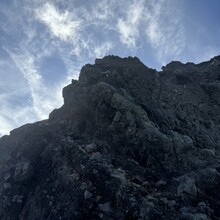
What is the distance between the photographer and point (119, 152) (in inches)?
1118

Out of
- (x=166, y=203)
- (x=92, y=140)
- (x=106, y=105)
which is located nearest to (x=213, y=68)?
(x=106, y=105)

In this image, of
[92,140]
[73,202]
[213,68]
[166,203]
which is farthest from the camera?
[213,68]

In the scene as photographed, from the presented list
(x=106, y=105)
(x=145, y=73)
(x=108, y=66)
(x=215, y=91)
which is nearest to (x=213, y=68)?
→ (x=215, y=91)

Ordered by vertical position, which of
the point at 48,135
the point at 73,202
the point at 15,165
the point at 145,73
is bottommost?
the point at 73,202

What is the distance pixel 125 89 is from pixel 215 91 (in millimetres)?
13728

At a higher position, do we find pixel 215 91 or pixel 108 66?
pixel 108 66

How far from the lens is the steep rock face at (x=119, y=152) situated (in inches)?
910

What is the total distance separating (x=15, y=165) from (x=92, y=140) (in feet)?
29.6

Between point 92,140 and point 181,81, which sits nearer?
point 92,140

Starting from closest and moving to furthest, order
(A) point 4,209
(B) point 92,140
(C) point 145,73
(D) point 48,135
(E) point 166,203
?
(E) point 166,203, (A) point 4,209, (B) point 92,140, (D) point 48,135, (C) point 145,73

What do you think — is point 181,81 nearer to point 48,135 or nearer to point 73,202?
point 48,135

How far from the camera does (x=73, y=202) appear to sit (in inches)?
948

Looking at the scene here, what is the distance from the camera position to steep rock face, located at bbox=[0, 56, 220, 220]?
2311 centimetres

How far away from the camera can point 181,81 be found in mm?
40406
